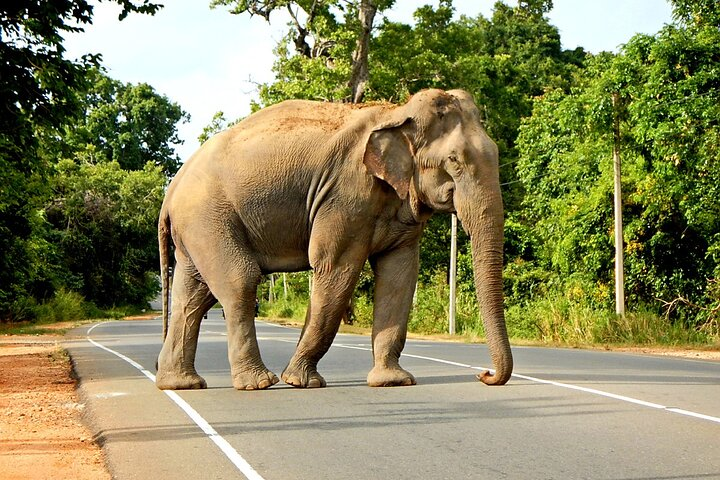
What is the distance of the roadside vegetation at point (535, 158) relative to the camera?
80.5ft

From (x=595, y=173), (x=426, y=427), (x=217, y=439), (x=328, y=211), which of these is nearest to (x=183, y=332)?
(x=328, y=211)

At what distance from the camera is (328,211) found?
40.3ft

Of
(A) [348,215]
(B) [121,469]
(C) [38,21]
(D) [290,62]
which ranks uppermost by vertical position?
(D) [290,62]

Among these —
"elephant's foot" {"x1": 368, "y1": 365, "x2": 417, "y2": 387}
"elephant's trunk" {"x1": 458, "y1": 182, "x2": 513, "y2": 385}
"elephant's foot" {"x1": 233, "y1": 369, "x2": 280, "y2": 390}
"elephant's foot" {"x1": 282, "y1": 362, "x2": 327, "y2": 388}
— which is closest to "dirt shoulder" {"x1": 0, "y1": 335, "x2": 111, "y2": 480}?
"elephant's foot" {"x1": 233, "y1": 369, "x2": 280, "y2": 390}

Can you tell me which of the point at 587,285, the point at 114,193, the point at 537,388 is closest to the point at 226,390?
the point at 537,388

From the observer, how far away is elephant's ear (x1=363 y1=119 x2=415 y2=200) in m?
12.2

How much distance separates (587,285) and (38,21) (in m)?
18.6

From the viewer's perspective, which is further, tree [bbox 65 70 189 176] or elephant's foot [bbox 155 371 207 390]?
tree [bbox 65 70 189 176]

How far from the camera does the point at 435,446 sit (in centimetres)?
814

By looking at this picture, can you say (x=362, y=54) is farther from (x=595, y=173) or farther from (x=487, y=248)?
(x=487, y=248)

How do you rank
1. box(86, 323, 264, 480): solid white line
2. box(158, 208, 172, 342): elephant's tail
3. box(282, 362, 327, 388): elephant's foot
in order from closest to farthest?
1. box(86, 323, 264, 480): solid white line
2. box(282, 362, 327, 388): elephant's foot
3. box(158, 208, 172, 342): elephant's tail

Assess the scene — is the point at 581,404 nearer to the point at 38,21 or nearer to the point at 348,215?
the point at 348,215

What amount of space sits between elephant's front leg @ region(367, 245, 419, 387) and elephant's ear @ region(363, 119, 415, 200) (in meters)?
0.83

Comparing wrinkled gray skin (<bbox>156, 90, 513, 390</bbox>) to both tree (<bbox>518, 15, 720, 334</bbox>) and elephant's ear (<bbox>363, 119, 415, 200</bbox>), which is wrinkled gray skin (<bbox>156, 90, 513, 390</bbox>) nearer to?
elephant's ear (<bbox>363, 119, 415, 200</bbox>)
